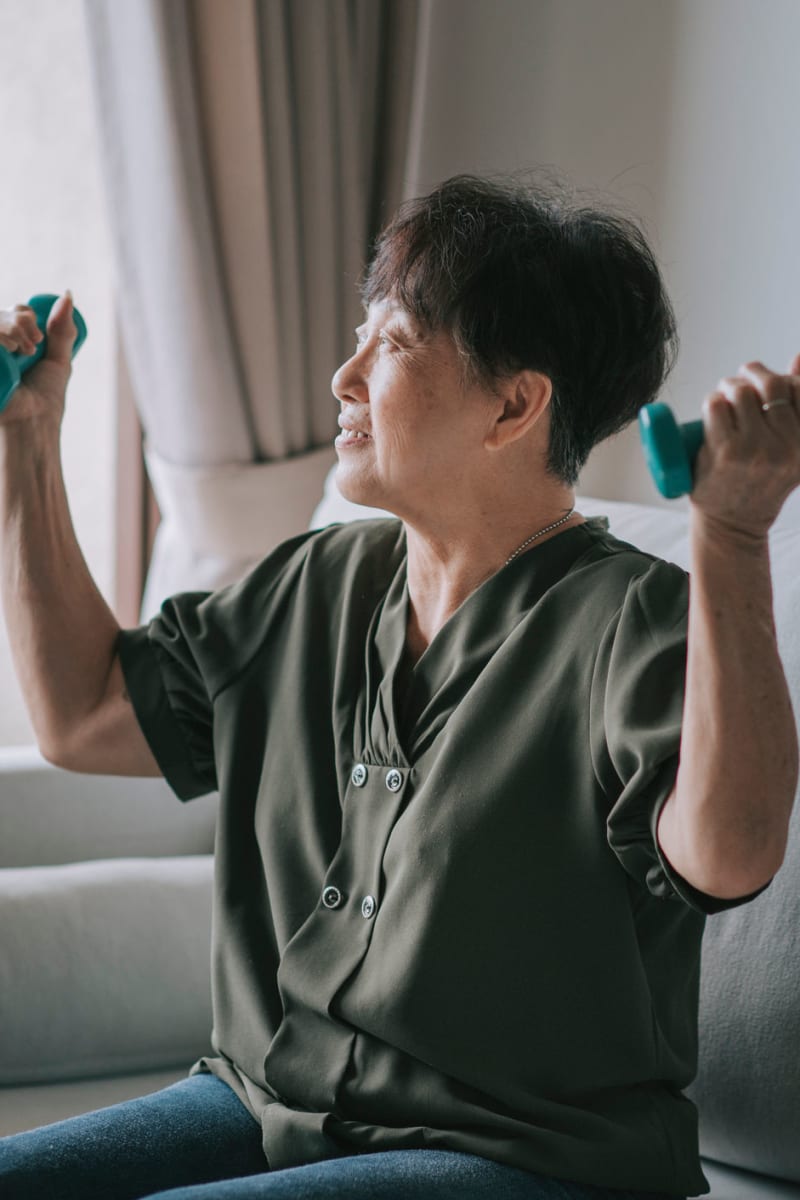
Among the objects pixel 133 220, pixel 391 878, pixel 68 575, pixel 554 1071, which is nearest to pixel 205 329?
pixel 133 220

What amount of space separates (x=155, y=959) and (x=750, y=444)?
0.93 m

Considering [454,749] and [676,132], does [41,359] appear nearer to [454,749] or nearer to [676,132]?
[454,749]

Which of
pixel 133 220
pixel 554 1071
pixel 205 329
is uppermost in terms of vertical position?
pixel 133 220

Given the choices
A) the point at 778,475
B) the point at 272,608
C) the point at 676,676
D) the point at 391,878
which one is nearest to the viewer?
the point at 778,475

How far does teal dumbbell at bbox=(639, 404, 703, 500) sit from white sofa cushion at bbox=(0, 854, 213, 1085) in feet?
2.91

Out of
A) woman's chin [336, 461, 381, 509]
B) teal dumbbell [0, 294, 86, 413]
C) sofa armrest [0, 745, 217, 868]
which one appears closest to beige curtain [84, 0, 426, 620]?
sofa armrest [0, 745, 217, 868]

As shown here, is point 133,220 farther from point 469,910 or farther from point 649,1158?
point 649,1158

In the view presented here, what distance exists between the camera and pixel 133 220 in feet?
6.85

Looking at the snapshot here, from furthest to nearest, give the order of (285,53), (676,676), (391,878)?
(285,53), (391,878), (676,676)

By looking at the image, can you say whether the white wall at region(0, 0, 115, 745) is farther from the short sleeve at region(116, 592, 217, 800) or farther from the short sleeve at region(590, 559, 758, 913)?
the short sleeve at region(590, 559, 758, 913)

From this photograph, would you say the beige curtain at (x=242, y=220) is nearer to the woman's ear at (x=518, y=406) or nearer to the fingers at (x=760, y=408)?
the woman's ear at (x=518, y=406)

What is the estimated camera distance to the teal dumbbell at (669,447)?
→ 0.73 meters

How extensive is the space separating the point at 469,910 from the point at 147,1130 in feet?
1.09


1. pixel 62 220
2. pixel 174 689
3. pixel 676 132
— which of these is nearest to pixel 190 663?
pixel 174 689
